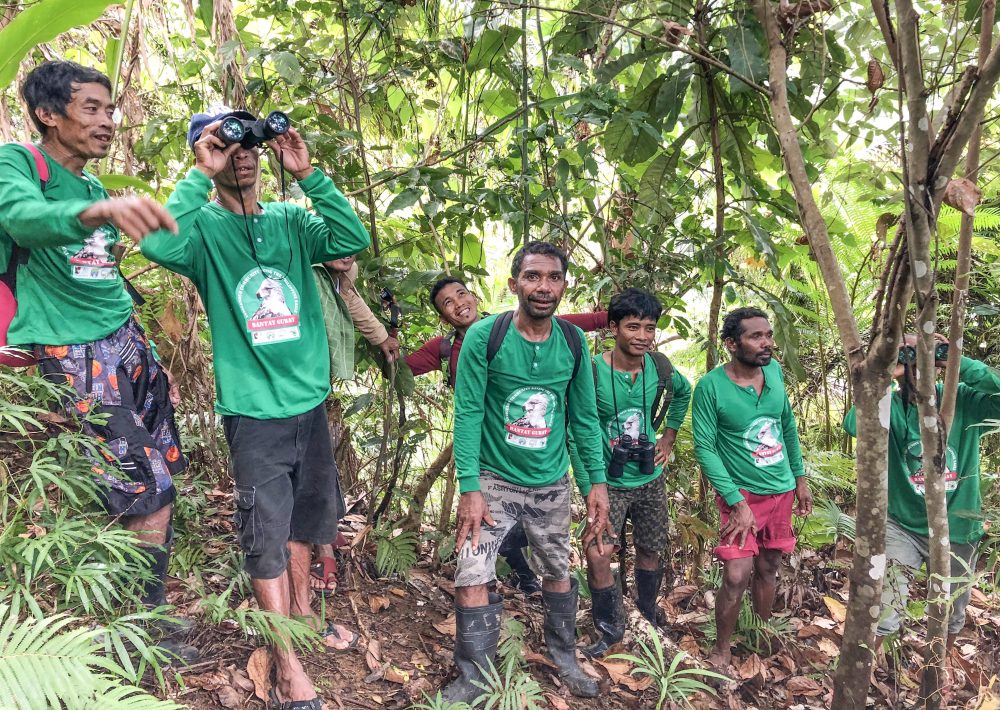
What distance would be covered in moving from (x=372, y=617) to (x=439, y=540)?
0.75m

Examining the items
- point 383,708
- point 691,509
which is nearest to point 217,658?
point 383,708

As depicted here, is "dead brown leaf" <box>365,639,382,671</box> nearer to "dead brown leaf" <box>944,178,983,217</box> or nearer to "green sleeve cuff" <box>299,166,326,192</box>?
"green sleeve cuff" <box>299,166,326,192</box>

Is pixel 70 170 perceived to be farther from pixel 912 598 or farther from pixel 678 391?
pixel 912 598

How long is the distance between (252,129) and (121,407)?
102cm

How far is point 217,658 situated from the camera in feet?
8.61

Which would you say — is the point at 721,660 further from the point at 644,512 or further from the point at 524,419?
the point at 524,419

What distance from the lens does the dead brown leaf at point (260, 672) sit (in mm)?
2512

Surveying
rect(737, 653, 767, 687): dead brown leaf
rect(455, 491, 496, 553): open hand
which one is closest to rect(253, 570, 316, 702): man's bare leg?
rect(455, 491, 496, 553): open hand

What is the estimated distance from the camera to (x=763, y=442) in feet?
Result: 11.7

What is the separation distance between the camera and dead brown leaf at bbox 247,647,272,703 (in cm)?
251

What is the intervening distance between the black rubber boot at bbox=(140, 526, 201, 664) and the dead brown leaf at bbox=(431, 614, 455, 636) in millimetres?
Result: 1188

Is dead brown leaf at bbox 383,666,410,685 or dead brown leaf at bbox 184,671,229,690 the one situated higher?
dead brown leaf at bbox 184,671,229,690

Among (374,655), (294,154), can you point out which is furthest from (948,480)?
(294,154)

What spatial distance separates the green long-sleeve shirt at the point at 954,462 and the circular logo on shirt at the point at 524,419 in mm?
1750
